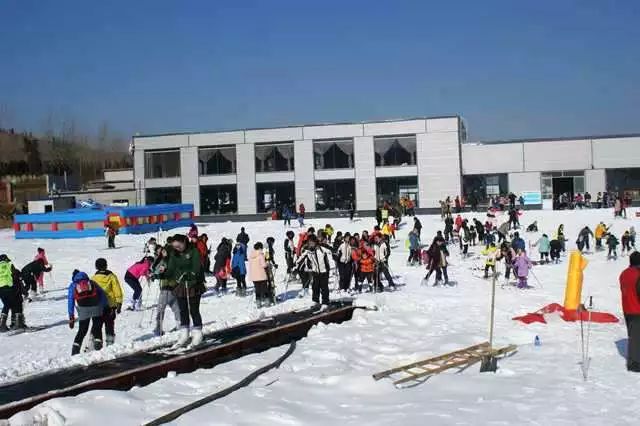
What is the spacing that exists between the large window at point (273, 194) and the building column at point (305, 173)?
2.44ft

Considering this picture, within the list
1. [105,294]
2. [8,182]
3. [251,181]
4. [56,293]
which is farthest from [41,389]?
[8,182]

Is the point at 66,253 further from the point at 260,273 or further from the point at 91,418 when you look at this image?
the point at 91,418

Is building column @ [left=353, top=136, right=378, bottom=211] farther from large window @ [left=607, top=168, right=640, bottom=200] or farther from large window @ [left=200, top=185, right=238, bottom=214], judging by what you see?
large window @ [left=607, top=168, right=640, bottom=200]

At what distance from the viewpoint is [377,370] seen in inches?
372

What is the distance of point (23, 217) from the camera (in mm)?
36344

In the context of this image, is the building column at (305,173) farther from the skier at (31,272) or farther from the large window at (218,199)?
the skier at (31,272)

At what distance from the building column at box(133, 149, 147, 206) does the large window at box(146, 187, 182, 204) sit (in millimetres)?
453

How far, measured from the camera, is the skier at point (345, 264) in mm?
19047

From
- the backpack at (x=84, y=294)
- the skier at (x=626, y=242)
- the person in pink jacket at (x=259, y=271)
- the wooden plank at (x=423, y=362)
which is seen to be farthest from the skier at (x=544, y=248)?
the backpack at (x=84, y=294)

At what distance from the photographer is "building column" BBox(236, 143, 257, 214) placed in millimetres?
55719

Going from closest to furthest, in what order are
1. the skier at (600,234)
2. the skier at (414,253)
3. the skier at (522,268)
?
1. the skier at (522,268)
2. the skier at (414,253)
3. the skier at (600,234)

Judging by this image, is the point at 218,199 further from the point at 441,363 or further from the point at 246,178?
the point at 441,363

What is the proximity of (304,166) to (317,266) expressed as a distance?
1587 inches

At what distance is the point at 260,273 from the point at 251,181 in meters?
39.6
